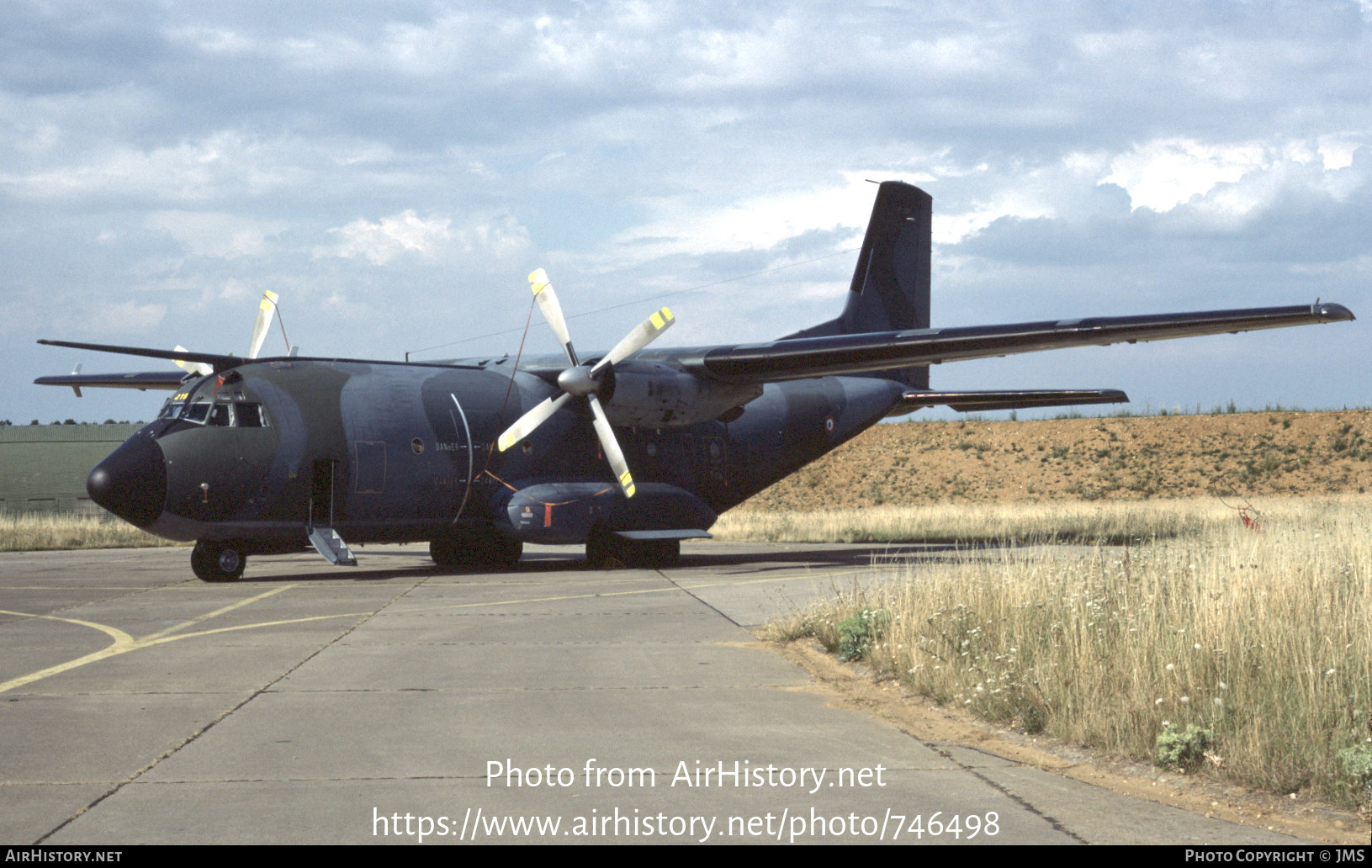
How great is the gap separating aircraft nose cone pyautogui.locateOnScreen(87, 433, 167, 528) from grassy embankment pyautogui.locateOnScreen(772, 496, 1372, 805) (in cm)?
1115

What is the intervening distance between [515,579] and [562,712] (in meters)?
12.2

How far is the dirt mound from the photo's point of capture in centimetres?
6756

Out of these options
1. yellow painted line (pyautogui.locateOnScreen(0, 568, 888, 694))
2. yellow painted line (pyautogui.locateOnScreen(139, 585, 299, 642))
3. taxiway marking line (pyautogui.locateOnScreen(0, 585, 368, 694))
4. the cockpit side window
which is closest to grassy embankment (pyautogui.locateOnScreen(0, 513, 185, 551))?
the cockpit side window

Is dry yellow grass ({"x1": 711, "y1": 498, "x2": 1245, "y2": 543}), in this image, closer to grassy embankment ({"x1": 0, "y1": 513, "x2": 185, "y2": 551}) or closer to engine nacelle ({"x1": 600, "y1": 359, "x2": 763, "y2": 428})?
engine nacelle ({"x1": 600, "y1": 359, "x2": 763, "y2": 428})

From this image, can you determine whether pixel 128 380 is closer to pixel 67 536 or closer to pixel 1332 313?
pixel 67 536

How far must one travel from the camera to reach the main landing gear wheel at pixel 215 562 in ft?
64.7

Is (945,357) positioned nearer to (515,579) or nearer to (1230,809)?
(515,579)

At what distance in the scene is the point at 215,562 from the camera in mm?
19781

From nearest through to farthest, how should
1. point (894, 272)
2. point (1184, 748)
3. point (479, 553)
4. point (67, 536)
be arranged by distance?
point (1184, 748)
point (479, 553)
point (894, 272)
point (67, 536)

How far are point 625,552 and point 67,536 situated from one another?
18.6m

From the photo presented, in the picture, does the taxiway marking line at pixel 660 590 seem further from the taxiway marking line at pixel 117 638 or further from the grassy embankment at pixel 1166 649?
Result: the grassy embankment at pixel 1166 649

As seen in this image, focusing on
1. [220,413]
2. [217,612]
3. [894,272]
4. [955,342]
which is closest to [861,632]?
[217,612]

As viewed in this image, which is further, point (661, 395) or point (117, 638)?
point (661, 395)

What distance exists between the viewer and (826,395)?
27.2m
